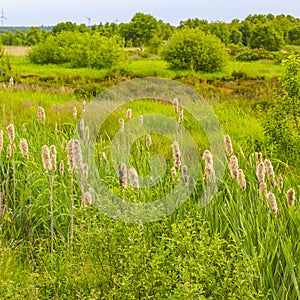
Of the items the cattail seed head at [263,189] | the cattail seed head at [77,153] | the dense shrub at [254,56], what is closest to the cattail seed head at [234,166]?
the cattail seed head at [263,189]

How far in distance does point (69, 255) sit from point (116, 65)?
36167mm

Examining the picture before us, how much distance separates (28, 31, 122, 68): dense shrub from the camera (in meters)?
38.6

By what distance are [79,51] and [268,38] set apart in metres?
26.1

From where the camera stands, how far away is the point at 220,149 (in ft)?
16.7

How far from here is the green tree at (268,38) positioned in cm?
5769

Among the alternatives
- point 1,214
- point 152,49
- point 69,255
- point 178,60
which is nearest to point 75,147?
point 69,255

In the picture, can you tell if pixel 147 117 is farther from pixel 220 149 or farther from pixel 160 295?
pixel 160 295

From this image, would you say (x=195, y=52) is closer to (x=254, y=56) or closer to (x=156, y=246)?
(x=254, y=56)

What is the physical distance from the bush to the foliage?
1223 inches

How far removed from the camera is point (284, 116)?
225 inches

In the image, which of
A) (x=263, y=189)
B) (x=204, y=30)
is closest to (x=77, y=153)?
(x=263, y=189)

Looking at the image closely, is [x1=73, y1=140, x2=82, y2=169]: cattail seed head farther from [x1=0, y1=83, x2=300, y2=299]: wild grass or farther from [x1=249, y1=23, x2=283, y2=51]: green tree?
[x1=249, y1=23, x2=283, y2=51]: green tree

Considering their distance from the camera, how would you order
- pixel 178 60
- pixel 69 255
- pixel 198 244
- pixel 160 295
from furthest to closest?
pixel 178 60 → pixel 69 255 → pixel 198 244 → pixel 160 295

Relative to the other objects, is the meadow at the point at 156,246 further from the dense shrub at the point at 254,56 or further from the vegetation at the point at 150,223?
the dense shrub at the point at 254,56
